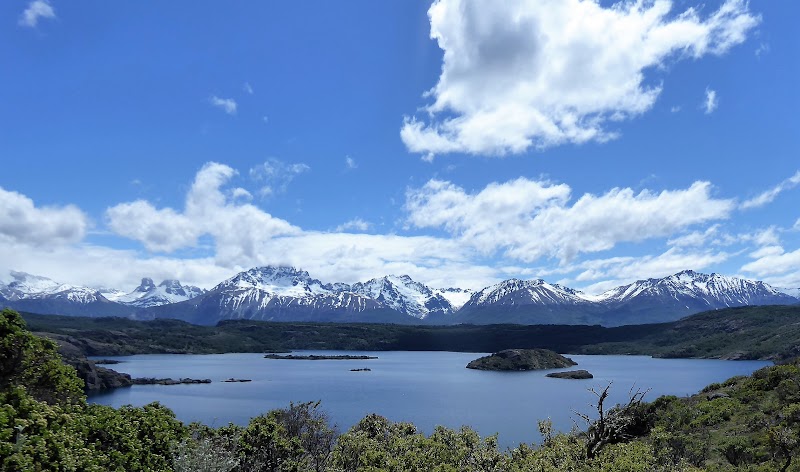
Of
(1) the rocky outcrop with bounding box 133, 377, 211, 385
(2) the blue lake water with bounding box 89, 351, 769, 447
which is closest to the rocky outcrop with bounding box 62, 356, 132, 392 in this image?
(1) the rocky outcrop with bounding box 133, 377, 211, 385

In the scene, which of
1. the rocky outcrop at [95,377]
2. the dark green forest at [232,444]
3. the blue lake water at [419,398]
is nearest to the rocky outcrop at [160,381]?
the rocky outcrop at [95,377]

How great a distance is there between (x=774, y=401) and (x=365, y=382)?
484 ft

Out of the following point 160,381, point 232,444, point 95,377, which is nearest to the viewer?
point 232,444

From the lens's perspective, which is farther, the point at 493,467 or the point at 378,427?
the point at 378,427

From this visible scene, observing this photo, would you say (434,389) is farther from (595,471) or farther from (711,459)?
(595,471)

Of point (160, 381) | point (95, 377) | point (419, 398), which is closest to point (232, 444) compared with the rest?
point (419, 398)

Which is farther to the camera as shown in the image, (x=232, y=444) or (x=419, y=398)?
(x=419, y=398)

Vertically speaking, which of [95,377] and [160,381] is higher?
[95,377]

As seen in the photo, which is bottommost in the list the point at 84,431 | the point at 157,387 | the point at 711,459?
the point at 157,387

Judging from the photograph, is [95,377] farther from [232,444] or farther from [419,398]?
[232,444]

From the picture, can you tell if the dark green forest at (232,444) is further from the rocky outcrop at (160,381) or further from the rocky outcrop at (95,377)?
the rocky outcrop at (160,381)

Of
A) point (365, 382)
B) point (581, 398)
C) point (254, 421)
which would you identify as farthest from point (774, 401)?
point (365, 382)

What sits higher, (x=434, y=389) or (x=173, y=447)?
(x=173, y=447)

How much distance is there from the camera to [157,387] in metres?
170
